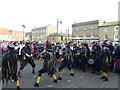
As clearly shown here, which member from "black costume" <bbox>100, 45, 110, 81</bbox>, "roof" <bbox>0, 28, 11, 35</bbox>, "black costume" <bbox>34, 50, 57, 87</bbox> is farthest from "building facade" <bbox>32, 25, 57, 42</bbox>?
"black costume" <bbox>34, 50, 57, 87</bbox>

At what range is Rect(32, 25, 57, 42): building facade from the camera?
69.7 metres

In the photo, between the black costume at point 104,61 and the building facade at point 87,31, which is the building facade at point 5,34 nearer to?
the building facade at point 87,31

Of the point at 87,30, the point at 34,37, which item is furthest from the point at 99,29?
the point at 34,37

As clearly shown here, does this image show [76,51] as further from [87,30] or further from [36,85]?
[87,30]

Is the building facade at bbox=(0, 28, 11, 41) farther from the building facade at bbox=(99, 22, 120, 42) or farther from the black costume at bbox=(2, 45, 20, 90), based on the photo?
the black costume at bbox=(2, 45, 20, 90)

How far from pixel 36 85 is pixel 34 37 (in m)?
74.2

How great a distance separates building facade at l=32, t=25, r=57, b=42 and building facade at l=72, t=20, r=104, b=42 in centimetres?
1678

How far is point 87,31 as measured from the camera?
175 feet

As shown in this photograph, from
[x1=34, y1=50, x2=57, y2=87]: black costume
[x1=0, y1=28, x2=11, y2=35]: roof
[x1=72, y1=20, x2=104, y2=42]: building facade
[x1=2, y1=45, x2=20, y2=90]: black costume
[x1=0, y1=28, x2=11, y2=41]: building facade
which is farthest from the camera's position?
[x1=0, y1=28, x2=11, y2=35]: roof

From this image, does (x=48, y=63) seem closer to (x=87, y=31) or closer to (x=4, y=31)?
(x=87, y=31)

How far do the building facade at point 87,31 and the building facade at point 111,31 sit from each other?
7.19ft

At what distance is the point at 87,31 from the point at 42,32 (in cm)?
2776

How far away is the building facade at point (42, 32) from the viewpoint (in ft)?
229

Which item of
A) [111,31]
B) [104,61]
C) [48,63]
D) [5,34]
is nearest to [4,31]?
[5,34]
